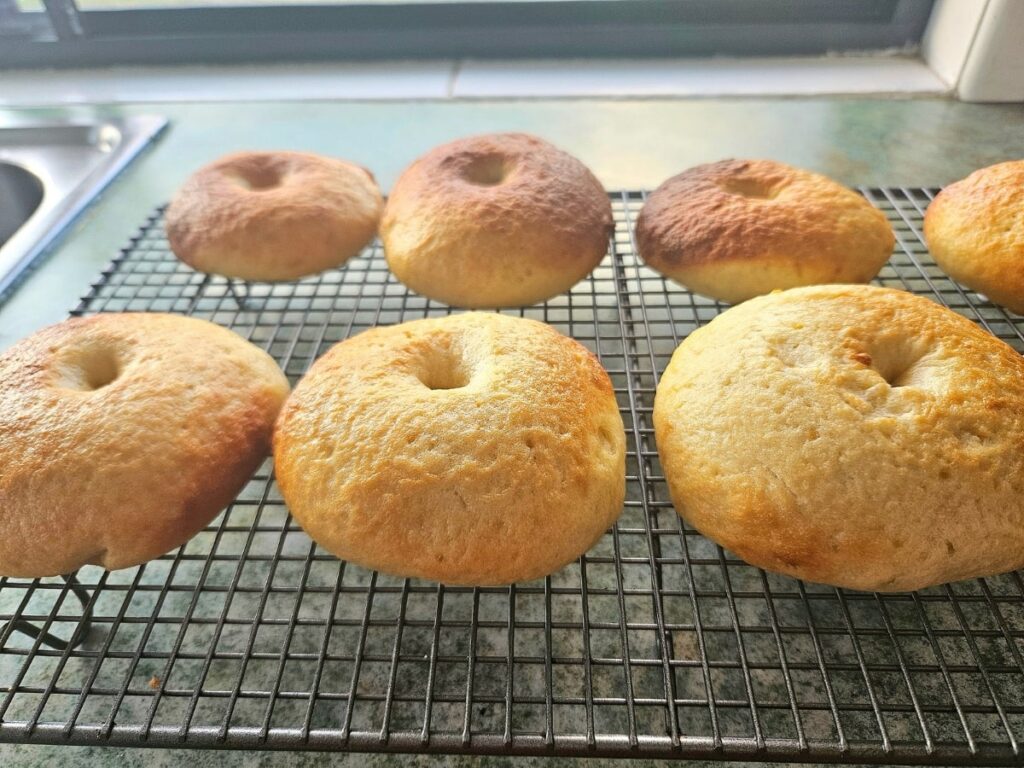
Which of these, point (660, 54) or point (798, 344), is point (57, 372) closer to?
point (798, 344)

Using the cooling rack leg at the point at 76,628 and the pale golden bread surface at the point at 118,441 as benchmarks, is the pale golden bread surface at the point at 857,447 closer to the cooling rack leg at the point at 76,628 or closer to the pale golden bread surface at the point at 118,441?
the pale golden bread surface at the point at 118,441

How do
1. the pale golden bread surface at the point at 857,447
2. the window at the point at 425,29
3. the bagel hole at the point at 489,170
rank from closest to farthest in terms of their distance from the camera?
the pale golden bread surface at the point at 857,447 < the bagel hole at the point at 489,170 < the window at the point at 425,29

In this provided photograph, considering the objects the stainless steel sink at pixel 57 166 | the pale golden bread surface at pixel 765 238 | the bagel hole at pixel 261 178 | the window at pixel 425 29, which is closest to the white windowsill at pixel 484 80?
the window at pixel 425 29

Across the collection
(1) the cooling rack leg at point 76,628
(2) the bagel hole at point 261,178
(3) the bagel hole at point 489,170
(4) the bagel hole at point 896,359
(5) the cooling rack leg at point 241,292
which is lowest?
(5) the cooling rack leg at point 241,292

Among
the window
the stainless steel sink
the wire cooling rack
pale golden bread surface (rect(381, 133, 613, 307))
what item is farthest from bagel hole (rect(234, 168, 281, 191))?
the window

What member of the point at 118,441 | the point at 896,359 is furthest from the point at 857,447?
the point at 118,441

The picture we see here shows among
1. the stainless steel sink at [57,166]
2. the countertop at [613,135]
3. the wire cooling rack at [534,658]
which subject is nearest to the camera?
the wire cooling rack at [534,658]

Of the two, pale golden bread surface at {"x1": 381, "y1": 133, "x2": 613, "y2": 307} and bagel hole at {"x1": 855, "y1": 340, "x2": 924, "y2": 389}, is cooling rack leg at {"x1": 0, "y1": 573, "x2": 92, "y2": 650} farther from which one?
bagel hole at {"x1": 855, "y1": 340, "x2": 924, "y2": 389}

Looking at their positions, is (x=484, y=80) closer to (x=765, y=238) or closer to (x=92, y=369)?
(x=765, y=238)
